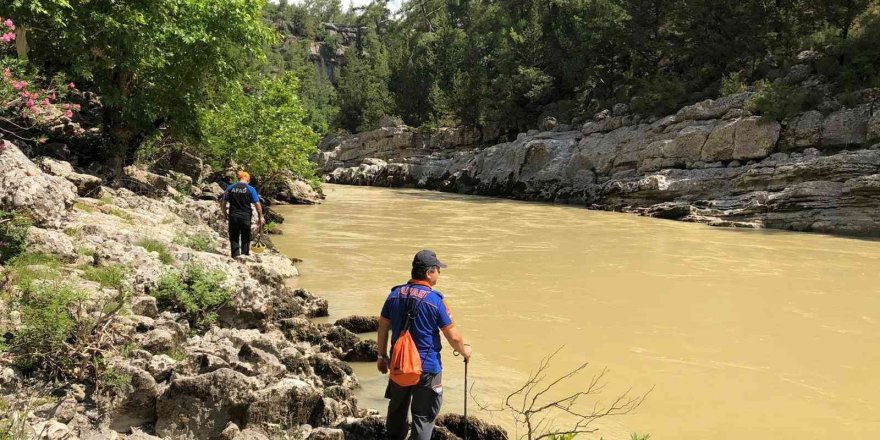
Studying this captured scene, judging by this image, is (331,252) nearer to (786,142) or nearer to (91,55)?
(91,55)

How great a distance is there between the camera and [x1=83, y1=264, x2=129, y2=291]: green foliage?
23.1ft

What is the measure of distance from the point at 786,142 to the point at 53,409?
30463 millimetres

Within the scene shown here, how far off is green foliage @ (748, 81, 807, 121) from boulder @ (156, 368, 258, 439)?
96.8 ft

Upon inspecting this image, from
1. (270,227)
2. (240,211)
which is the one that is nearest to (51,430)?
(240,211)

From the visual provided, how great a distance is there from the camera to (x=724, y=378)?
748 centimetres

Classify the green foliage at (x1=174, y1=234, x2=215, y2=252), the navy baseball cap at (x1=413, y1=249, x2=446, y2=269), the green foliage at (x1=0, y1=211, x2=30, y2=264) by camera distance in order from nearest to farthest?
the navy baseball cap at (x1=413, y1=249, x2=446, y2=269), the green foliage at (x1=0, y1=211, x2=30, y2=264), the green foliage at (x1=174, y1=234, x2=215, y2=252)

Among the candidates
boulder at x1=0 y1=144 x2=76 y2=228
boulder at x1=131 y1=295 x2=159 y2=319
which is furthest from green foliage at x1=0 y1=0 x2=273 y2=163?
boulder at x1=131 y1=295 x2=159 y2=319

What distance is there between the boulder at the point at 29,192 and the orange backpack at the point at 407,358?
225 inches

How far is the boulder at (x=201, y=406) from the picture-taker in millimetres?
5074

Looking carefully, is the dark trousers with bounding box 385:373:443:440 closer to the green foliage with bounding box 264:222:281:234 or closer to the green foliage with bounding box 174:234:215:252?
the green foliage with bounding box 174:234:215:252

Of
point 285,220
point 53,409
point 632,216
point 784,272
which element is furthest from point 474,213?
point 53,409

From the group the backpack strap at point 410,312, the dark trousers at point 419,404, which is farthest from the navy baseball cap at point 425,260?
the dark trousers at point 419,404

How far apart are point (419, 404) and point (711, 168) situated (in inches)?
1136

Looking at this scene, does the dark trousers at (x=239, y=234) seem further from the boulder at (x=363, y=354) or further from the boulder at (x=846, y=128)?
the boulder at (x=846, y=128)
